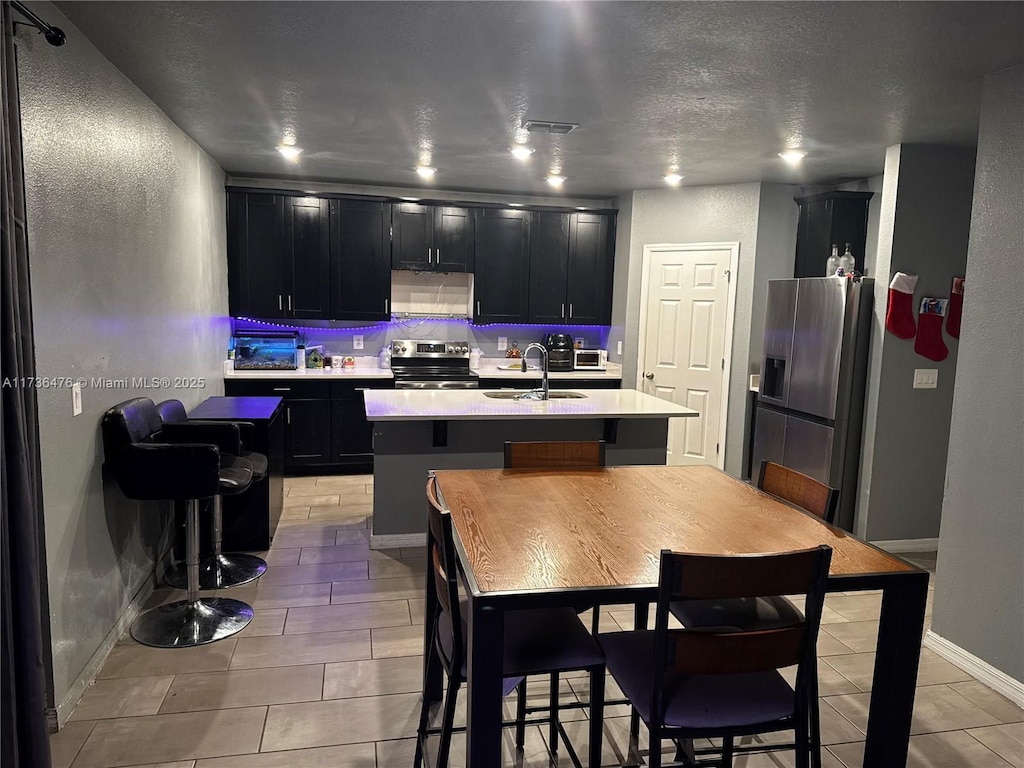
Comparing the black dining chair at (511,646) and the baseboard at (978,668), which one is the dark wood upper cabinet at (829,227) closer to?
the baseboard at (978,668)

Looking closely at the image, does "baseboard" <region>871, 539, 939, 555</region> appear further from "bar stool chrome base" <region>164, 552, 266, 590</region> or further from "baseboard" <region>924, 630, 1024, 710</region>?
"bar stool chrome base" <region>164, 552, 266, 590</region>

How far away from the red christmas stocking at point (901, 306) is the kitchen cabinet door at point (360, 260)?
3.93m

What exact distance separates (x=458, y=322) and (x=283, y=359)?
1.64 meters

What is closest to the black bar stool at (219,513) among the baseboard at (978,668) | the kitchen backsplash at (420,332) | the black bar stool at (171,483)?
the black bar stool at (171,483)

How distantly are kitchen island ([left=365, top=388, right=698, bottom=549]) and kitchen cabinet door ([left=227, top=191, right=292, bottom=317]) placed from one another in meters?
2.04

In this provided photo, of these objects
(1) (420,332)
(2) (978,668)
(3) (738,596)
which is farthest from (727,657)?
(1) (420,332)

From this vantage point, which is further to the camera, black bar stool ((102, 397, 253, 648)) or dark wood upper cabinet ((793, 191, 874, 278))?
dark wood upper cabinet ((793, 191, 874, 278))

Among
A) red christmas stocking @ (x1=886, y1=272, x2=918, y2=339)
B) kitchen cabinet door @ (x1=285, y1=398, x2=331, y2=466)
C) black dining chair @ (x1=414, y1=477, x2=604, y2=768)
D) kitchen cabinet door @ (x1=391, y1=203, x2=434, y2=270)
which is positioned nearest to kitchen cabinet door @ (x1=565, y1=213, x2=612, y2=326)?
kitchen cabinet door @ (x1=391, y1=203, x2=434, y2=270)

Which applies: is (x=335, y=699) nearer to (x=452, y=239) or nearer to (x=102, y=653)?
(x=102, y=653)

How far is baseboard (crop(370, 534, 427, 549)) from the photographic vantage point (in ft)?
13.7

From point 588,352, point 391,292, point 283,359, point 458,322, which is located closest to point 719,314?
point 588,352

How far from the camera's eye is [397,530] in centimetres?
422

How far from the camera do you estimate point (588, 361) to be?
6.62 metres

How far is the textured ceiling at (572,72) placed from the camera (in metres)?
2.44
